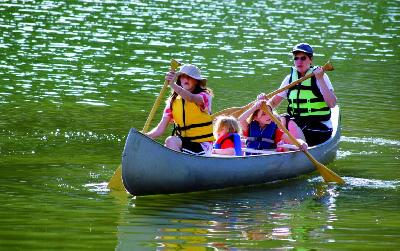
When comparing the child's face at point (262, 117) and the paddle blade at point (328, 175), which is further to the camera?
the child's face at point (262, 117)

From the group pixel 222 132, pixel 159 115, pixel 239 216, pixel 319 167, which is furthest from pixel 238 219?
pixel 159 115

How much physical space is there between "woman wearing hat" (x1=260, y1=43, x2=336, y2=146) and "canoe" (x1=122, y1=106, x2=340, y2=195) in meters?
1.04

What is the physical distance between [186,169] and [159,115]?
5.56 m

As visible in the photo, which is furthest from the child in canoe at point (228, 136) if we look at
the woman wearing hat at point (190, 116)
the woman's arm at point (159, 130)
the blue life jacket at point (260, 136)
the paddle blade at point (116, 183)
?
the paddle blade at point (116, 183)

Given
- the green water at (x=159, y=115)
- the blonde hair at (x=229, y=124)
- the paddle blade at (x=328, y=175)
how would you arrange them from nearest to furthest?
the green water at (x=159, y=115) < the blonde hair at (x=229, y=124) < the paddle blade at (x=328, y=175)

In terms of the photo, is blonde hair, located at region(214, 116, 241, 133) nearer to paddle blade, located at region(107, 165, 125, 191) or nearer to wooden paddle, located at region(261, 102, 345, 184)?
wooden paddle, located at region(261, 102, 345, 184)

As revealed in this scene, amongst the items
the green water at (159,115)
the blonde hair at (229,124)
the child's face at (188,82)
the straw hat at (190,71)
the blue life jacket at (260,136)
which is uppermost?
the straw hat at (190,71)

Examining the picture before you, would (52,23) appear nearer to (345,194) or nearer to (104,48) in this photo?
(104,48)

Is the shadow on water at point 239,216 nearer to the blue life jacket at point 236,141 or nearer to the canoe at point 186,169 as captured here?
the canoe at point 186,169

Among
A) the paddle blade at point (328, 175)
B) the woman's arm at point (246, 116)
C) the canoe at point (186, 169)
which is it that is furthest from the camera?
the woman's arm at point (246, 116)

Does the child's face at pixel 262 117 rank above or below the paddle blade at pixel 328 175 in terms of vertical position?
above

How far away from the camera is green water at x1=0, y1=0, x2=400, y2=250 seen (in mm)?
9875

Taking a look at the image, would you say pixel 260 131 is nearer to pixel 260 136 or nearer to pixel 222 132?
pixel 260 136

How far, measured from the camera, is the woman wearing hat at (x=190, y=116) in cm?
1174
